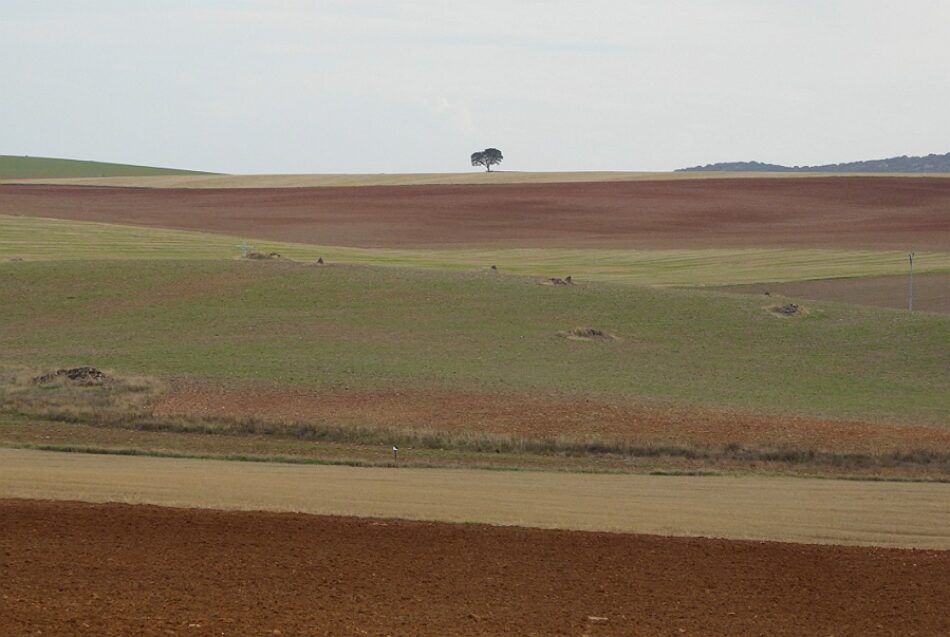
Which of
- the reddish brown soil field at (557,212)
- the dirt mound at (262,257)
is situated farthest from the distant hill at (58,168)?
the dirt mound at (262,257)

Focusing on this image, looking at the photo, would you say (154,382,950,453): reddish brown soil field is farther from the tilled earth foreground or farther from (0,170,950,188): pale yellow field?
(0,170,950,188): pale yellow field

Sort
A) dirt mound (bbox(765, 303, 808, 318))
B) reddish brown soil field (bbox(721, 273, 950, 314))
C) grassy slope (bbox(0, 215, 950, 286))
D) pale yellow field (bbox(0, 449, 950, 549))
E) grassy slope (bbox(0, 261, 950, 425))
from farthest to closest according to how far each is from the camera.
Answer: grassy slope (bbox(0, 215, 950, 286))
reddish brown soil field (bbox(721, 273, 950, 314))
dirt mound (bbox(765, 303, 808, 318))
grassy slope (bbox(0, 261, 950, 425))
pale yellow field (bbox(0, 449, 950, 549))

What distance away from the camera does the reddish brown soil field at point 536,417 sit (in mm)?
26891

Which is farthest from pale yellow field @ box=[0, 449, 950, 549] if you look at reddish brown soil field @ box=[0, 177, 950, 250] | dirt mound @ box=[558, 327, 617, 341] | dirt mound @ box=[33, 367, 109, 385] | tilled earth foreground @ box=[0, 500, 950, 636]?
reddish brown soil field @ box=[0, 177, 950, 250]

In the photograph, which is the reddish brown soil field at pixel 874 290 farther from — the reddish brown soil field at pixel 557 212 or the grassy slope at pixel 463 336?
the reddish brown soil field at pixel 557 212

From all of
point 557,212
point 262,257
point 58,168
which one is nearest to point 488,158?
point 58,168

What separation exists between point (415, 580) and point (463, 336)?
85.8 ft

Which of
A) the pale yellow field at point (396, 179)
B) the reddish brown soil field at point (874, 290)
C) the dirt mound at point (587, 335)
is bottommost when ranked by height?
the dirt mound at point (587, 335)

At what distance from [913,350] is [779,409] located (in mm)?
10709

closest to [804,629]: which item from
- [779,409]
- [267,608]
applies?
[267,608]

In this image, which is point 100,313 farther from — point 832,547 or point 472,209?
A: point 472,209

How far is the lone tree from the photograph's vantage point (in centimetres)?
15638

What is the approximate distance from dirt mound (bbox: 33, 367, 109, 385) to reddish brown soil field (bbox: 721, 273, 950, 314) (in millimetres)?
29001

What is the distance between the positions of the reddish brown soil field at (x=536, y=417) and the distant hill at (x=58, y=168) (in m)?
104
